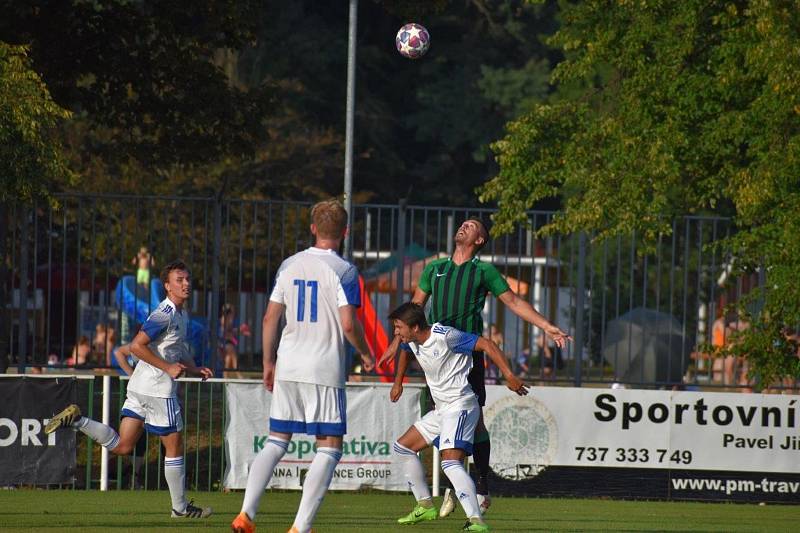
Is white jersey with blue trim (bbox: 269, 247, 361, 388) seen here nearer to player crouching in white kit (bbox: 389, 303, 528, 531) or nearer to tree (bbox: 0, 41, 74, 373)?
player crouching in white kit (bbox: 389, 303, 528, 531)

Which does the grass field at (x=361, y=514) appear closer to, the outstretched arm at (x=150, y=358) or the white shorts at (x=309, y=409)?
the outstretched arm at (x=150, y=358)

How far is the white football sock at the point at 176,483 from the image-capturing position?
10523 millimetres

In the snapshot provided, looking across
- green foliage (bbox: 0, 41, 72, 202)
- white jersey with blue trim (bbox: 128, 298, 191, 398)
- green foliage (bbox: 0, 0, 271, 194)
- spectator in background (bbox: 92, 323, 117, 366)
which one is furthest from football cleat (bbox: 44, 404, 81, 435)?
green foliage (bbox: 0, 0, 271, 194)

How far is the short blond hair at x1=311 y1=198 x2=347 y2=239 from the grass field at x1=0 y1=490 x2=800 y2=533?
2.42 m

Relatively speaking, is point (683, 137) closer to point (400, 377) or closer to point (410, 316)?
point (400, 377)

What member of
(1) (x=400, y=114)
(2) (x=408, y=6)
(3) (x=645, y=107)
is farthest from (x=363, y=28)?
(3) (x=645, y=107)

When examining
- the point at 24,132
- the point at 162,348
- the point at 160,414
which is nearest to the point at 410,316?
the point at 162,348

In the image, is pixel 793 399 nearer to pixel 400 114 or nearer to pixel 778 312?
pixel 778 312

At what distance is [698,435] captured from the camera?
15023mm

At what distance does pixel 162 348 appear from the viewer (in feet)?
35.9

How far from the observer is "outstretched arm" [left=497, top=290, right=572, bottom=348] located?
380 inches

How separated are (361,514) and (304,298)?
12.4 ft

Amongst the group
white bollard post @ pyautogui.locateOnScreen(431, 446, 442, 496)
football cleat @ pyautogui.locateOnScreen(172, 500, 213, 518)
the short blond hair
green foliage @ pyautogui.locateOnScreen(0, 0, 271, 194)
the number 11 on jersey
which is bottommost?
white bollard post @ pyautogui.locateOnScreen(431, 446, 442, 496)

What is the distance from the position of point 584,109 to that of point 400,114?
146 ft
